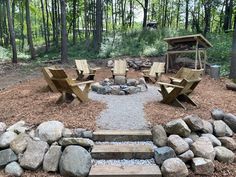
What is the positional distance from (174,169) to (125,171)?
2.03 ft

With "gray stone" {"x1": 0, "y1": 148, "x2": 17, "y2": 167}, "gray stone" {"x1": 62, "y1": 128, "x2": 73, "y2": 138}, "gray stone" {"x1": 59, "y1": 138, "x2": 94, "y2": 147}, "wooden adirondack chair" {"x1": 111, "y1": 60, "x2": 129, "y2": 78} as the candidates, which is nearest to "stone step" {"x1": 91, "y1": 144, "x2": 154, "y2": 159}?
"gray stone" {"x1": 59, "y1": 138, "x2": 94, "y2": 147}

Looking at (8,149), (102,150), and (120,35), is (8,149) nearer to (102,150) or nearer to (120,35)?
(102,150)

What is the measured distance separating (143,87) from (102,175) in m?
3.87

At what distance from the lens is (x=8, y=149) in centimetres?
373

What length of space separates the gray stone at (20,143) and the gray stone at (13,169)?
0.71ft

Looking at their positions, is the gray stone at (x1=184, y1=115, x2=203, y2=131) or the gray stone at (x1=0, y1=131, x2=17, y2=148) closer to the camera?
the gray stone at (x1=0, y1=131, x2=17, y2=148)

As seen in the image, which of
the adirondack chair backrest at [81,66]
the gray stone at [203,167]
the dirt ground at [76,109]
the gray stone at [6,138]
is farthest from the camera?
the adirondack chair backrest at [81,66]

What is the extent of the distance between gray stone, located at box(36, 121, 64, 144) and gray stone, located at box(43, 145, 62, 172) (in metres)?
0.20

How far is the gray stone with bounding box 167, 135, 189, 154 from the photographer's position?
3614 millimetres

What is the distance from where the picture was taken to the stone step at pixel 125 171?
3256mm

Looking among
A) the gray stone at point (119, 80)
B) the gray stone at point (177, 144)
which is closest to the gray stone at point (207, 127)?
the gray stone at point (177, 144)

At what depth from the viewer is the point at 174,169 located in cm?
329

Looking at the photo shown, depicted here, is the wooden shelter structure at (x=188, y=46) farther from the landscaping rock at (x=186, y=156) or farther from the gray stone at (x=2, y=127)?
the gray stone at (x=2, y=127)

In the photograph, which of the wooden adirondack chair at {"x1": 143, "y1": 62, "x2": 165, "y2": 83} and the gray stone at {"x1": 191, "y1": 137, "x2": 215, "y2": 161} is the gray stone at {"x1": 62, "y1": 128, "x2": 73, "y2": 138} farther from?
the wooden adirondack chair at {"x1": 143, "y1": 62, "x2": 165, "y2": 83}
